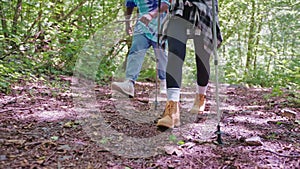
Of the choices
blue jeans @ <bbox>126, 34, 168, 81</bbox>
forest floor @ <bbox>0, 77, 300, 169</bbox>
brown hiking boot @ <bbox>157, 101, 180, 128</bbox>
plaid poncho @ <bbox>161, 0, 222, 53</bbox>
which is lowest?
forest floor @ <bbox>0, 77, 300, 169</bbox>

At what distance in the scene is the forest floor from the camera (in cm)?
188

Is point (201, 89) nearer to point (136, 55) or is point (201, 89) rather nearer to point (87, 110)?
point (136, 55)

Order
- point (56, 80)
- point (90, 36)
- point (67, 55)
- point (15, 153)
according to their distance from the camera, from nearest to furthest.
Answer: point (15, 153) → point (56, 80) → point (67, 55) → point (90, 36)

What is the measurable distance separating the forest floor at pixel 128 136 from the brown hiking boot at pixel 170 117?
0.06 metres

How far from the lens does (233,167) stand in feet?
6.10

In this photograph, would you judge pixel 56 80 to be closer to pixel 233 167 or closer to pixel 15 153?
pixel 15 153

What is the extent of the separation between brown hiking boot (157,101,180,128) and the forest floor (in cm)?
6

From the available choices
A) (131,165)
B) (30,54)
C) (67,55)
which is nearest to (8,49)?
(30,54)

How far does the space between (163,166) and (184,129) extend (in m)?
0.82

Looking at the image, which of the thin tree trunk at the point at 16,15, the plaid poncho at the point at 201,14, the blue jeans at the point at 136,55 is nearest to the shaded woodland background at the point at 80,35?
the thin tree trunk at the point at 16,15

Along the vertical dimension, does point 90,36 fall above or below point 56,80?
above

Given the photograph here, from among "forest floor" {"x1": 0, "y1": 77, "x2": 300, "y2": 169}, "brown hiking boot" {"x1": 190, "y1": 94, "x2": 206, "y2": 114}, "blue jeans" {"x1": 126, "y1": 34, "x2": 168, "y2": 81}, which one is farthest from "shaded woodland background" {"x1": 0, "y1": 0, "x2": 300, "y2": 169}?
"blue jeans" {"x1": 126, "y1": 34, "x2": 168, "y2": 81}

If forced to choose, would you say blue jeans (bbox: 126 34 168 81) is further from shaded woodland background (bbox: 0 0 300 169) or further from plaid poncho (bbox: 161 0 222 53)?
plaid poncho (bbox: 161 0 222 53)

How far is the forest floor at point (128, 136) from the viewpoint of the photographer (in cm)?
188
